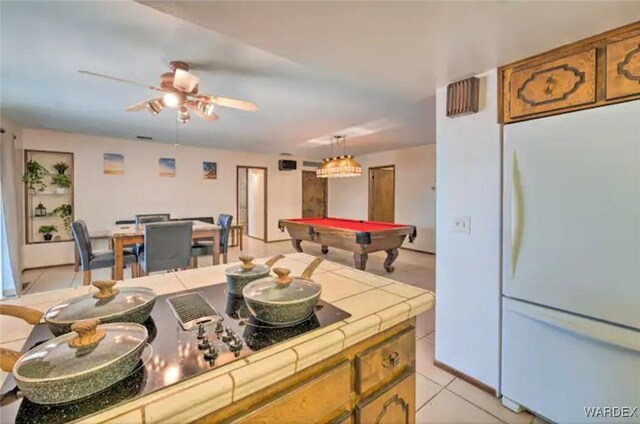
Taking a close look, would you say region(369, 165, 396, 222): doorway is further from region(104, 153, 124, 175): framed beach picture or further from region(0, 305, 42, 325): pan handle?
region(0, 305, 42, 325): pan handle

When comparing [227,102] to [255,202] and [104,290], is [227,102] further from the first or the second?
[255,202]

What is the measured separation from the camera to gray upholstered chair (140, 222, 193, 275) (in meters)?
3.28

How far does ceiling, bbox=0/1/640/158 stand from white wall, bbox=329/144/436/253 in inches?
109

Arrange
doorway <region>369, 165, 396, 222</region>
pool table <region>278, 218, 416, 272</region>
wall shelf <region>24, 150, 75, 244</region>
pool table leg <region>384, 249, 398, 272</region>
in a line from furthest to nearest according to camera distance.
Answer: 1. doorway <region>369, 165, 396, 222</region>
2. wall shelf <region>24, 150, 75, 244</region>
3. pool table leg <region>384, 249, 398, 272</region>
4. pool table <region>278, 218, 416, 272</region>

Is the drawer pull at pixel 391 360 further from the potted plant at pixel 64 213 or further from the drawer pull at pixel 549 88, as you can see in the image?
the potted plant at pixel 64 213

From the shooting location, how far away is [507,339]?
1.78 m

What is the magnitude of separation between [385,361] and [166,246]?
3.19m

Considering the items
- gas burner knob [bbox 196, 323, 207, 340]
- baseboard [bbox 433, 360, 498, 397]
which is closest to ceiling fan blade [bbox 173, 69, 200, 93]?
gas burner knob [bbox 196, 323, 207, 340]

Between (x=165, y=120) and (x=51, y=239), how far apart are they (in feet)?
10.6

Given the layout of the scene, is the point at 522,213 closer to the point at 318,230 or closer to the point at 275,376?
the point at 275,376

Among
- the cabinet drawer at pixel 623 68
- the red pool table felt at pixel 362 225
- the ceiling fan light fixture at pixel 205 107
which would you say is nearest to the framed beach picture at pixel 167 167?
the red pool table felt at pixel 362 225

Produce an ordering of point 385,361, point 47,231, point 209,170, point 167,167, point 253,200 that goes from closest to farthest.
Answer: point 385,361, point 47,231, point 167,167, point 209,170, point 253,200

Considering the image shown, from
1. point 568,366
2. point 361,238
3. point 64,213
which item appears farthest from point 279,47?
point 64,213

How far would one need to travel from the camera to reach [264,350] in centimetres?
70
